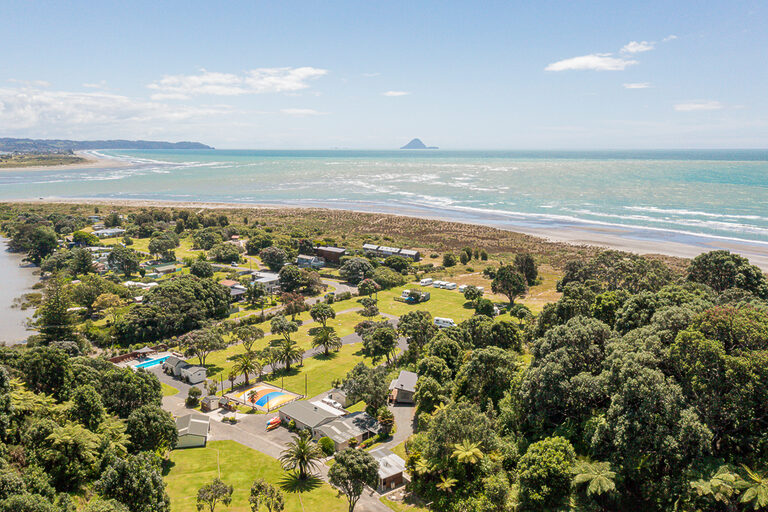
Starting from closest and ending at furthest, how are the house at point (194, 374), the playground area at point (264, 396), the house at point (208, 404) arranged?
the house at point (208, 404) → the playground area at point (264, 396) → the house at point (194, 374)

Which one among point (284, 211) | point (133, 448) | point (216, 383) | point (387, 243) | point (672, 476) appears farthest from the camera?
point (284, 211)

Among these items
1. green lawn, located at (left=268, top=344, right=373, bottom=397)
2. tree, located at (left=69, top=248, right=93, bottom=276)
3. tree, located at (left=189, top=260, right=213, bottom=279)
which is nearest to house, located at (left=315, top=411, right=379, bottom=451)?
green lawn, located at (left=268, top=344, right=373, bottom=397)

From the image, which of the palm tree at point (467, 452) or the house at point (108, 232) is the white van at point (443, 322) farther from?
the house at point (108, 232)

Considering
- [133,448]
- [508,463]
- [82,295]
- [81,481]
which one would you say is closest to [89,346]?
[82,295]

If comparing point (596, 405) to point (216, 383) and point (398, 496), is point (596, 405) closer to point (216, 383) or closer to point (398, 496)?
point (398, 496)

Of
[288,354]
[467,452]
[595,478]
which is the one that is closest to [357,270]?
[288,354]

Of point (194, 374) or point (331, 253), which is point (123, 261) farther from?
point (194, 374)

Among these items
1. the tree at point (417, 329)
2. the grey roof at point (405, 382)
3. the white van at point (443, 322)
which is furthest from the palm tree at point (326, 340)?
the white van at point (443, 322)
